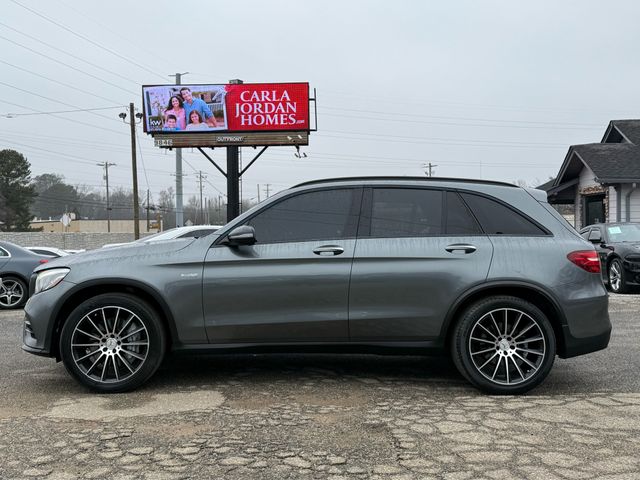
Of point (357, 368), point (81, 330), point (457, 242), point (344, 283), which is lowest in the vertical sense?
point (357, 368)

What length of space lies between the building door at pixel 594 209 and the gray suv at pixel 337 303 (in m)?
17.1

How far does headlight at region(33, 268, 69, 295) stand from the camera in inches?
189

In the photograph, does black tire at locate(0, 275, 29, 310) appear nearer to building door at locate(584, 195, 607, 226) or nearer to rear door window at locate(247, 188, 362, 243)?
rear door window at locate(247, 188, 362, 243)

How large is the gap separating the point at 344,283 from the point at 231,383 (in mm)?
1336

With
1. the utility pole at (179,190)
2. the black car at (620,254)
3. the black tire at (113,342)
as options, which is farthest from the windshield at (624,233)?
the utility pole at (179,190)

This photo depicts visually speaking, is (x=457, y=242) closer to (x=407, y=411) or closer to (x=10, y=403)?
(x=407, y=411)

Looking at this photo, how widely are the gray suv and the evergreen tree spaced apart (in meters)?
62.1

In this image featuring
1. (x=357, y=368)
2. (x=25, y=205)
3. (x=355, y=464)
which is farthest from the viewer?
(x=25, y=205)

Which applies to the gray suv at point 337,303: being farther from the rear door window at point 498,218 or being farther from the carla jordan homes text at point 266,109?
the carla jordan homes text at point 266,109

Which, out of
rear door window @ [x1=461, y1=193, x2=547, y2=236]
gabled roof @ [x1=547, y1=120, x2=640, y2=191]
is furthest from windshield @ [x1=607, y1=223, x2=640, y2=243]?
rear door window @ [x1=461, y1=193, x2=547, y2=236]

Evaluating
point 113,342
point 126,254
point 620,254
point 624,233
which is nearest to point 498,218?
point 126,254


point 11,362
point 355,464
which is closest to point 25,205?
point 11,362

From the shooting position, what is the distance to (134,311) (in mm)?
4727

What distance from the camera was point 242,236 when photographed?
470 cm
